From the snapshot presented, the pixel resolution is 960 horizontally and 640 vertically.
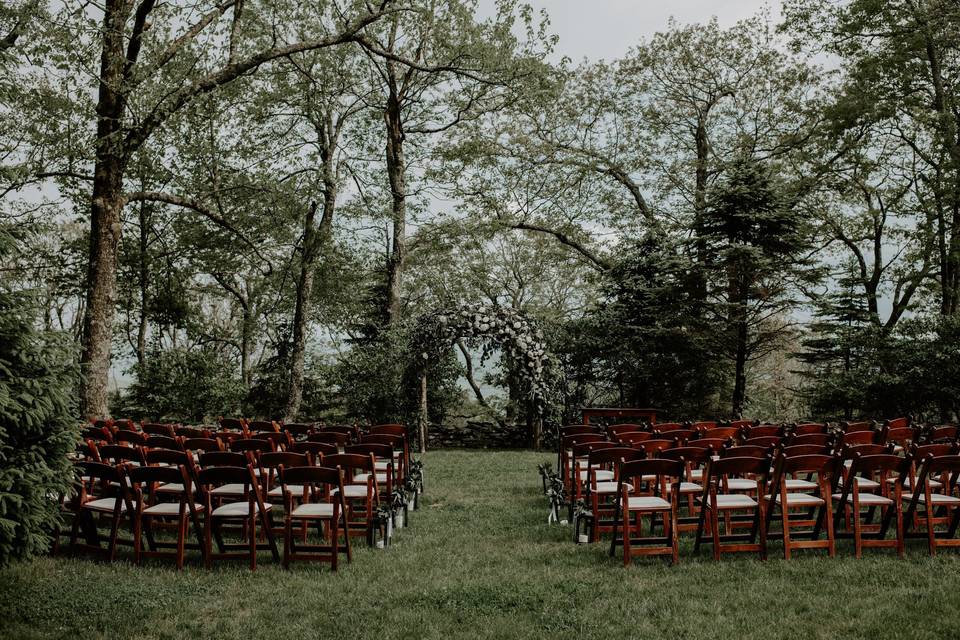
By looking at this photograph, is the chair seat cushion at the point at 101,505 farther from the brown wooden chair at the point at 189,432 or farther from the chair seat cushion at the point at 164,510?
the brown wooden chair at the point at 189,432

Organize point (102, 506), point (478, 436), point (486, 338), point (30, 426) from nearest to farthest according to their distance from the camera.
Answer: point (30, 426), point (102, 506), point (486, 338), point (478, 436)

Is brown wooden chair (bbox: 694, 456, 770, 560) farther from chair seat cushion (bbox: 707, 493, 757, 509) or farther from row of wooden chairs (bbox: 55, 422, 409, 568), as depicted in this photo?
row of wooden chairs (bbox: 55, 422, 409, 568)

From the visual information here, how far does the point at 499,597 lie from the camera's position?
16.3 ft

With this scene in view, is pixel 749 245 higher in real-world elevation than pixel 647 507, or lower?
higher

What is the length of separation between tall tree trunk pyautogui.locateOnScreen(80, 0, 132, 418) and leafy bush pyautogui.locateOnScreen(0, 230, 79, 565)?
723 centimetres

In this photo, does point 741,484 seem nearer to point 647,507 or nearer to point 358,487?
point 647,507

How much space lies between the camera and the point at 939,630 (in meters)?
4.16

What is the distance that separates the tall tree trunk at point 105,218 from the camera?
38.9ft

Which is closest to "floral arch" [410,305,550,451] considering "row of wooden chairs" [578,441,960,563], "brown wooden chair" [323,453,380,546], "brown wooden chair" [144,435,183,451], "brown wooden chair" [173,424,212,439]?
"brown wooden chair" [173,424,212,439]

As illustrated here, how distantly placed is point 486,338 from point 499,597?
10387 mm

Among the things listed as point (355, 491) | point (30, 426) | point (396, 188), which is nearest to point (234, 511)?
point (355, 491)

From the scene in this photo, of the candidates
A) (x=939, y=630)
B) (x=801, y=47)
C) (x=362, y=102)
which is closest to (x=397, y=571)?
(x=939, y=630)

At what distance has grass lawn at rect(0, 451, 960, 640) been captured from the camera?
4.38 meters

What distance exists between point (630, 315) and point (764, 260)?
12.0 feet
